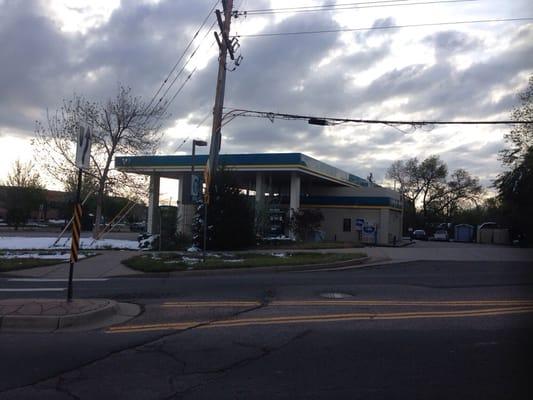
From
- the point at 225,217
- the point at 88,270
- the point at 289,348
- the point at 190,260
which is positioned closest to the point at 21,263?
the point at 88,270

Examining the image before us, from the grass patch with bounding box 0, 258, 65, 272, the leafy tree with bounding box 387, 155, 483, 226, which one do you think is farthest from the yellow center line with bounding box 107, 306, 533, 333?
the leafy tree with bounding box 387, 155, 483, 226

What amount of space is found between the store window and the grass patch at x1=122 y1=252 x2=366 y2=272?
20524mm

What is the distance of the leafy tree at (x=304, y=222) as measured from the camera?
3388 cm

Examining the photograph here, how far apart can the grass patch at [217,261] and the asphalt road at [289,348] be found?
4018 millimetres

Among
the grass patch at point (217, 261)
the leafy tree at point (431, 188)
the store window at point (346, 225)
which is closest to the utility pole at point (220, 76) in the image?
the grass patch at point (217, 261)

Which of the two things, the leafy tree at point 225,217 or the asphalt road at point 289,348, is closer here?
the asphalt road at point 289,348

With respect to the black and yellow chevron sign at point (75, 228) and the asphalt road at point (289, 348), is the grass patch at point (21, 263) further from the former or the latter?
the black and yellow chevron sign at point (75, 228)

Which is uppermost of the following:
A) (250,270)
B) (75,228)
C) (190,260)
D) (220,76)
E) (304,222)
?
(220,76)

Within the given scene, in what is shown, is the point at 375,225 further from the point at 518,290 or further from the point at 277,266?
the point at 518,290

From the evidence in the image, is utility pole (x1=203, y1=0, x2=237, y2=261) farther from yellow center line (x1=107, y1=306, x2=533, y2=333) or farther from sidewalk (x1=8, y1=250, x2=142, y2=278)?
yellow center line (x1=107, y1=306, x2=533, y2=333)

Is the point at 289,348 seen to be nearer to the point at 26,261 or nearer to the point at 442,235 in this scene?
the point at 26,261

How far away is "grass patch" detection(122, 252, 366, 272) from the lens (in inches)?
617

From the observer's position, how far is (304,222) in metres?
33.9

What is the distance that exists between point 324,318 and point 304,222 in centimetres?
2545
